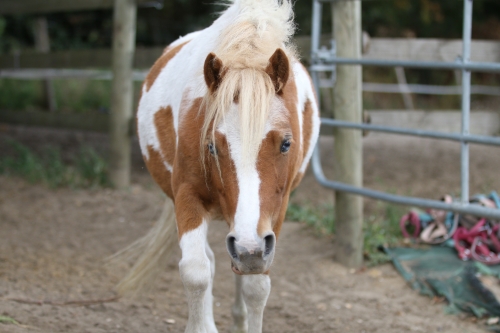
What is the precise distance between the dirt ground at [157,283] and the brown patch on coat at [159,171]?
2.37 ft

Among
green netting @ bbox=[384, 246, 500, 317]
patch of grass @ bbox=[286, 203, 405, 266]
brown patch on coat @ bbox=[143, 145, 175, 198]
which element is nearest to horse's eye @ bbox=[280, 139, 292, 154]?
brown patch on coat @ bbox=[143, 145, 175, 198]

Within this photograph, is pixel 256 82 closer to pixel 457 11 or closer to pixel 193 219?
pixel 193 219

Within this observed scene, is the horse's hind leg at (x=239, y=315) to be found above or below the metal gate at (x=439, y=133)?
below

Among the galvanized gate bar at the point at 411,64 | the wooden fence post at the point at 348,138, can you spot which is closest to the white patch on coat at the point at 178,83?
the galvanized gate bar at the point at 411,64

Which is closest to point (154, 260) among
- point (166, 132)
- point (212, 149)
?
point (166, 132)

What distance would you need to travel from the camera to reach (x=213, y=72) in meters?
2.30

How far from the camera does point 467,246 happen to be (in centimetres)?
413

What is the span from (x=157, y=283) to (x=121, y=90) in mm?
2498

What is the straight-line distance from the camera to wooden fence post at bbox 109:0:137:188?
5.73 meters

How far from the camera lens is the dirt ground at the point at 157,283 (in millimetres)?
3379

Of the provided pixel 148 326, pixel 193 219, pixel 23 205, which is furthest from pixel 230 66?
pixel 23 205

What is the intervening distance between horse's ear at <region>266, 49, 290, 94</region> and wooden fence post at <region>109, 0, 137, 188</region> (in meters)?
3.75

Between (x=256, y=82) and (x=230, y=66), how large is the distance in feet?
0.48

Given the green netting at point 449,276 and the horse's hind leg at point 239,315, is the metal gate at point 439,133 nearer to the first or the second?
the green netting at point 449,276
